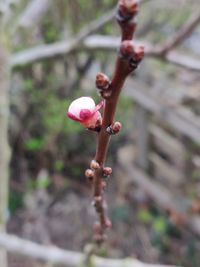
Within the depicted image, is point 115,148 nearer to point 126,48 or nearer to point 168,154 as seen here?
point 168,154

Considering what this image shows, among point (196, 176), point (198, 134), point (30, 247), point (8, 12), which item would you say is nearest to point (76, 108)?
point (30, 247)

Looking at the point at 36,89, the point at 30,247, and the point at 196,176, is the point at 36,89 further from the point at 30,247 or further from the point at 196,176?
the point at 30,247

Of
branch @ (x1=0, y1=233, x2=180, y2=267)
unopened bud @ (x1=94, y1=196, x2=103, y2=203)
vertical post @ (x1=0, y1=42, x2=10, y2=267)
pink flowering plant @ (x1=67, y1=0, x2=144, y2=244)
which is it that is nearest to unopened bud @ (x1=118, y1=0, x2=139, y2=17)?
pink flowering plant @ (x1=67, y1=0, x2=144, y2=244)

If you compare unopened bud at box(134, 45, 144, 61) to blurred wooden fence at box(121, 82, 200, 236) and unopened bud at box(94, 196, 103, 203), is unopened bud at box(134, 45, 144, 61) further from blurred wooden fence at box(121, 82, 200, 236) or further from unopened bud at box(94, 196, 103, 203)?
blurred wooden fence at box(121, 82, 200, 236)

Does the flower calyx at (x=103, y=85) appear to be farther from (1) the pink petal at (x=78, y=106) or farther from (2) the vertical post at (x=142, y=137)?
(2) the vertical post at (x=142, y=137)

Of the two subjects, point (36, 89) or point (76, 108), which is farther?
point (36, 89)
